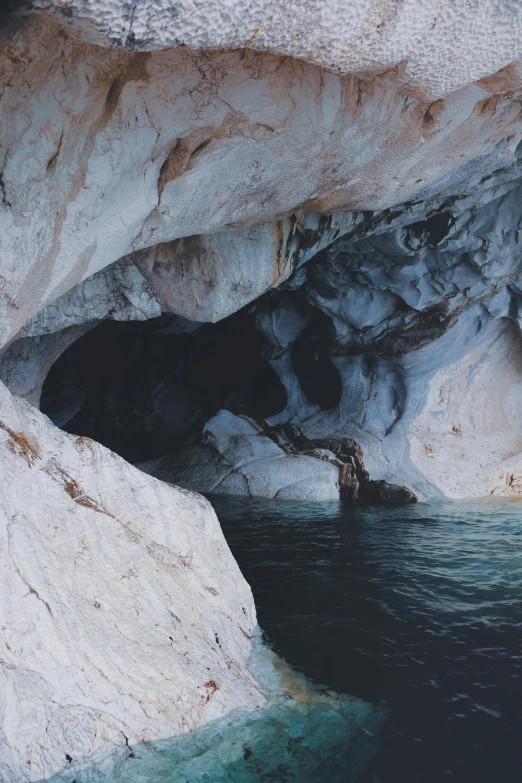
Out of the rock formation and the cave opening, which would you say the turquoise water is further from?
the cave opening

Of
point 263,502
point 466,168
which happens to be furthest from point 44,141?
point 263,502

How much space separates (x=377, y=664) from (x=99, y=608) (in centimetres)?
243

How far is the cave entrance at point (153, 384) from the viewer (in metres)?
15.2

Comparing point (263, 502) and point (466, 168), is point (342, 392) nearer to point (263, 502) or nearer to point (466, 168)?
point (263, 502)

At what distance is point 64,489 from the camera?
15.3 ft

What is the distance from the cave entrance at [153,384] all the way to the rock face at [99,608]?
9.68 meters

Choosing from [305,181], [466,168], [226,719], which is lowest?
[226,719]

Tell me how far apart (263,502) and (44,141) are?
8.60 meters

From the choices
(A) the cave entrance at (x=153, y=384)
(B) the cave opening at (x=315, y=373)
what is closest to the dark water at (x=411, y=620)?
(B) the cave opening at (x=315, y=373)

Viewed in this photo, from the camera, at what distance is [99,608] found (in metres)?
4.27

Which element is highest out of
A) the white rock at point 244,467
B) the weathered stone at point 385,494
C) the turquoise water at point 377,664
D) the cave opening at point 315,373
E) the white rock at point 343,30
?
the white rock at point 343,30

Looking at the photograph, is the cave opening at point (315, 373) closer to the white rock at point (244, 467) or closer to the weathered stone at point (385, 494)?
the white rock at point (244, 467)

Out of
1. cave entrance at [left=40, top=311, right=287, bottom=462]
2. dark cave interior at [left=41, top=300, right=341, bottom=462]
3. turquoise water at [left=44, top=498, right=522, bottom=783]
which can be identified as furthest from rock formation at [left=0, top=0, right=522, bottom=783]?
cave entrance at [left=40, top=311, right=287, bottom=462]

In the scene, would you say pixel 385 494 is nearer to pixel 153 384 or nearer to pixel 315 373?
pixel 315 373
